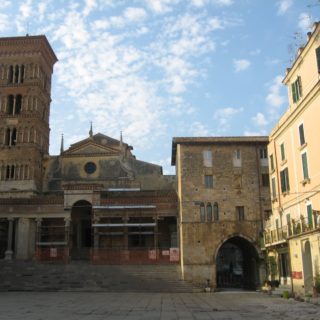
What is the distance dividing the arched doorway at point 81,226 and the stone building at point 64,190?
0.33 ft

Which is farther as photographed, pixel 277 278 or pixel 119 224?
pixel 119 224

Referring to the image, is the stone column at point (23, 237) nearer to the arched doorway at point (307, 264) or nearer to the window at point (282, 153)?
the window at point (282, 153)

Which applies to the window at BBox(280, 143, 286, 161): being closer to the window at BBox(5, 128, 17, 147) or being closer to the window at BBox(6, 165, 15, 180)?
the window at BBox(6, 165, 15, 180)

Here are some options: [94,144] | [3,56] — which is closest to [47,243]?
[94,144]

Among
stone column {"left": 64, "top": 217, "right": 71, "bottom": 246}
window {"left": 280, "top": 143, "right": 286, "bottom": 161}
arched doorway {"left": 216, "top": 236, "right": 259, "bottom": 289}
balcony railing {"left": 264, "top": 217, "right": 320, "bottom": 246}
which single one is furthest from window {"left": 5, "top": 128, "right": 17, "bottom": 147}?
window {"left": 280, "top": 143, "right": 286, "bottom": 161}

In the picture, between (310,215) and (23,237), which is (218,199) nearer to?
(310,215)

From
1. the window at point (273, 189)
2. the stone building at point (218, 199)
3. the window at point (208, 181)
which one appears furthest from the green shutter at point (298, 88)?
the window at point (208, 181)

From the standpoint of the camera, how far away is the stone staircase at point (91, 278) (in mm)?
34750

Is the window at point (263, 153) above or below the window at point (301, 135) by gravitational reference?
above

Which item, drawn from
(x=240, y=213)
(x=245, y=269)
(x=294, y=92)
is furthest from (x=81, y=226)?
(x=294, y=92)

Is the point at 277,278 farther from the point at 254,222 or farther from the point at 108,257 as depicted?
the point at 108,257

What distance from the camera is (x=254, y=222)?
120 ft

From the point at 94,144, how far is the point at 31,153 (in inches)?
274

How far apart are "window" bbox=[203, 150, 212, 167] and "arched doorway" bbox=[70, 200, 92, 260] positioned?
13.0m
